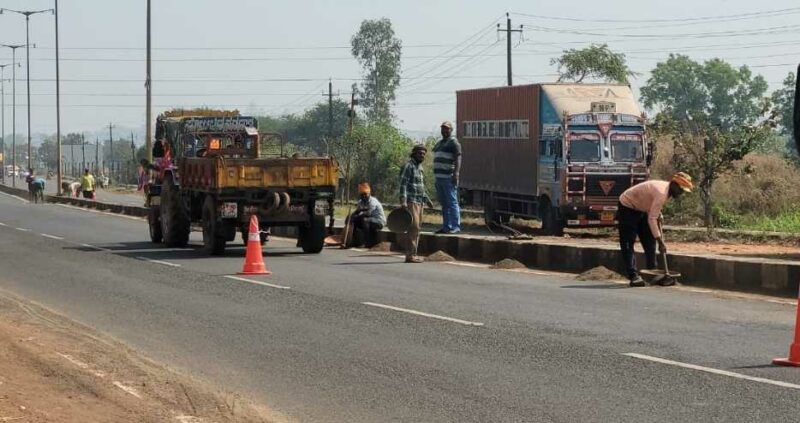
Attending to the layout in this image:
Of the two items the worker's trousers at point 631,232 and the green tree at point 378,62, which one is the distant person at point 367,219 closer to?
the worker's trousers at point 631,232

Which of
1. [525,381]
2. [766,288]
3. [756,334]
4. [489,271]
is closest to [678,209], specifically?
[489,271]

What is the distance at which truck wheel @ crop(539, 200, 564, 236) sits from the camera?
27.8 m

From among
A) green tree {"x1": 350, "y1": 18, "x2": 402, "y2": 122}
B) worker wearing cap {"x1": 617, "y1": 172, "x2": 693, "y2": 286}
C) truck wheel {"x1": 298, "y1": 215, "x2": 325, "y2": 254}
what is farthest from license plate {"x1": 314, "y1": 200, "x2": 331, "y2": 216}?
green tree {"x1": 350, "y1": 18, "x2": 402, "y2": 122}

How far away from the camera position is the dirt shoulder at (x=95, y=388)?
309 inches

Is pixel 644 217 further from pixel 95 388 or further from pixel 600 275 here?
pixel 95 388

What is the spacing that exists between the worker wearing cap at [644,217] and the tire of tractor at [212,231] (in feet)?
26.4

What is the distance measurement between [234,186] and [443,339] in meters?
10.8

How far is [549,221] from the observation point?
28.3 m

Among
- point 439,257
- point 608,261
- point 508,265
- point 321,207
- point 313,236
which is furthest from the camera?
point 313,236

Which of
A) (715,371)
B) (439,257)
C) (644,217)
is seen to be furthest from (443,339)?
(439,257)

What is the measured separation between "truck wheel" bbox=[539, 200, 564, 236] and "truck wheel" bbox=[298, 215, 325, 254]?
717 centimetres

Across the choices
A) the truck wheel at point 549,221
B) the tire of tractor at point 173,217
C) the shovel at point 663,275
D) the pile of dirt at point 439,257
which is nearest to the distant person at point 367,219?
the pile of dirt at point 439,257

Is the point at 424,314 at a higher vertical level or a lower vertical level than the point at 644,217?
lower

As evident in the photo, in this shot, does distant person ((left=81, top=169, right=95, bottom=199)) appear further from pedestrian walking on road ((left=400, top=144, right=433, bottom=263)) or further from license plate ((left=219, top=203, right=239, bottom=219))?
pedestrian walking on road ((left=400, top=144, right=433, bottom=263))
